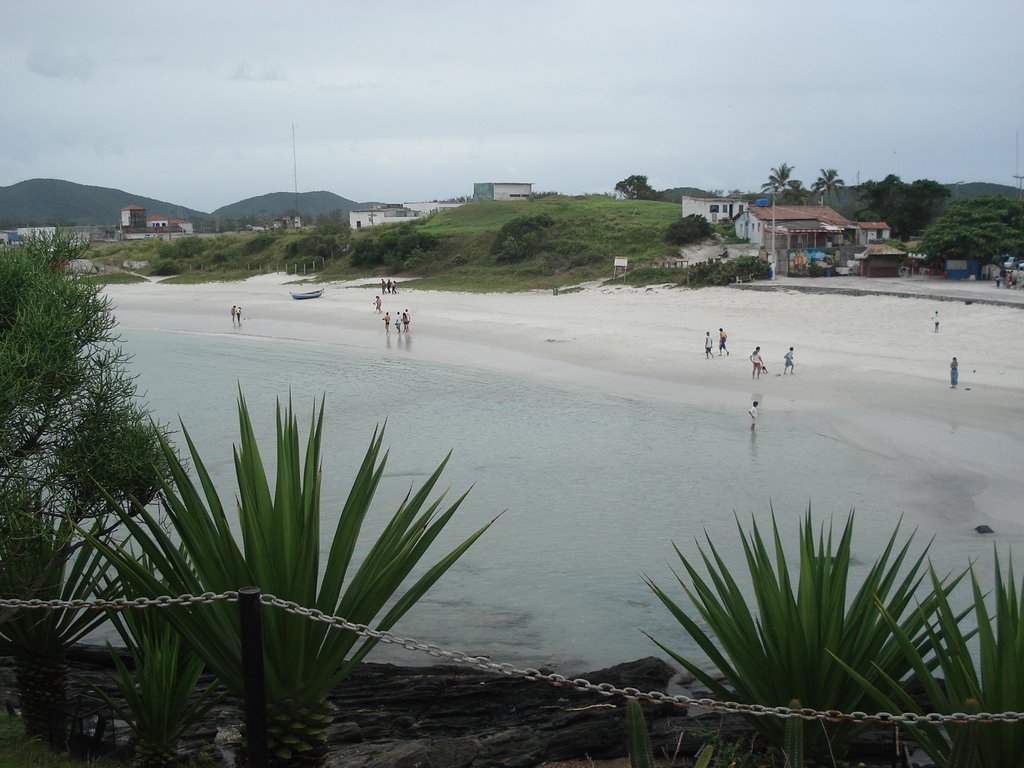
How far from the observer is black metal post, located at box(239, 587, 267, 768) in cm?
390

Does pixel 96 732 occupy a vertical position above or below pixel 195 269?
below

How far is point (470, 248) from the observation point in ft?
214

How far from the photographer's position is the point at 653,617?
12.3m

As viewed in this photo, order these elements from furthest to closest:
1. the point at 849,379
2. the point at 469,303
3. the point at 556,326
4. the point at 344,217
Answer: the point at 344,217 → the point at 469,303 → the point at 556,326 → the point at 849,379

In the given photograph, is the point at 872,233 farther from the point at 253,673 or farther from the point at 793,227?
the point at 253,673

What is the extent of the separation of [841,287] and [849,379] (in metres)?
14.6

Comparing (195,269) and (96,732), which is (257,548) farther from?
(195,269)

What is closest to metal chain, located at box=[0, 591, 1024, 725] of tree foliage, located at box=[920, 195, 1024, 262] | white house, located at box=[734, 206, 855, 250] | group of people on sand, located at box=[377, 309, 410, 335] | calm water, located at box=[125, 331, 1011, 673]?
calm water, located at box=[125, 331, 1011, 673]

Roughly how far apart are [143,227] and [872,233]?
10835 centimetres

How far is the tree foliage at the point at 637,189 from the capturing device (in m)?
91.9

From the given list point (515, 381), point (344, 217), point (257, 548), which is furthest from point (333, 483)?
point (344, 217)

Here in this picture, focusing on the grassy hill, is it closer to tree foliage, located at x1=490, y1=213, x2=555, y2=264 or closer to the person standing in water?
tree foliage, located at x1=490, y1=213, x2=555, y2=264

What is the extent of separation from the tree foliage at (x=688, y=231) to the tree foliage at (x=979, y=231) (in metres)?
15.0

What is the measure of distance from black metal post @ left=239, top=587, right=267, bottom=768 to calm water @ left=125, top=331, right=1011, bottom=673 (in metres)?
7.16
